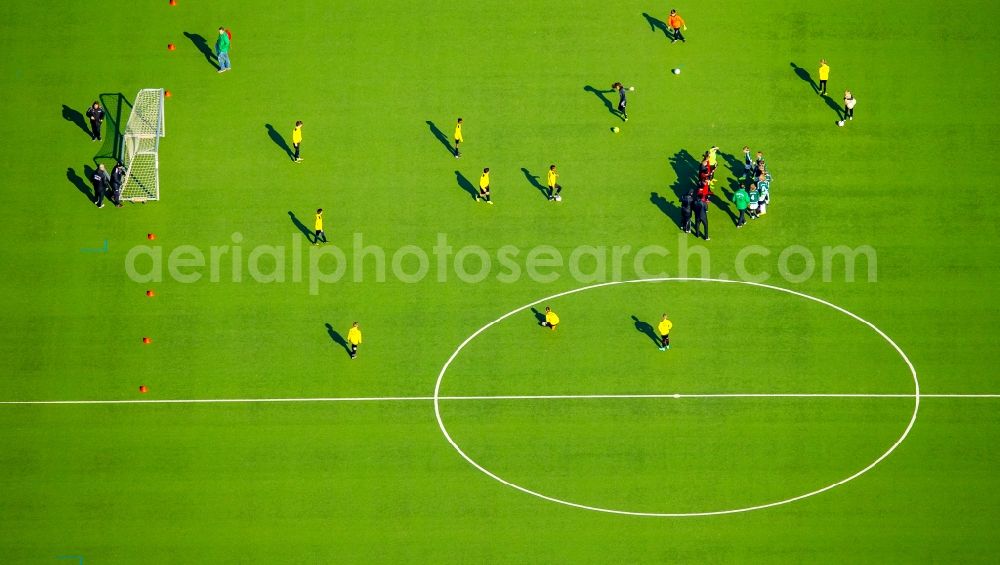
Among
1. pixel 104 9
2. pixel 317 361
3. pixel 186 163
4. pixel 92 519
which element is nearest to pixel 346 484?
pixel 317 361

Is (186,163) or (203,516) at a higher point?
(186,163)

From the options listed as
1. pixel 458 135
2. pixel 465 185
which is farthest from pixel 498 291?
pixel 458 135

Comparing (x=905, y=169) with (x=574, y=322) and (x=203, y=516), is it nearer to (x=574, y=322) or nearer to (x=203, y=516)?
(x=574, y=322)

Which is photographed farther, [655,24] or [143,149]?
[655,24]

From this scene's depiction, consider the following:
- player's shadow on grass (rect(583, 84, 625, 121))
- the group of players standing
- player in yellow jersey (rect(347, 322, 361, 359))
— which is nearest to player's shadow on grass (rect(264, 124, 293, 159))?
player in yellow jersey (rect(347, 322, 361, 359))

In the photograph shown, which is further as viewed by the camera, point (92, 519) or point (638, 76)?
point (638, 76)

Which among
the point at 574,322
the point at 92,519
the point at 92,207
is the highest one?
the point at 92,207

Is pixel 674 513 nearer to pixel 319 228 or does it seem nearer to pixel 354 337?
pixel 354 337
